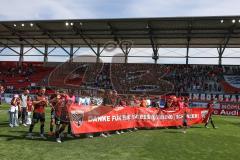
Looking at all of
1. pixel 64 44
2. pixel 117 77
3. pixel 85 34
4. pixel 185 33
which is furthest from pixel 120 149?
pixel 64 44

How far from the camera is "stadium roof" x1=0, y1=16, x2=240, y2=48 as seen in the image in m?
42.5

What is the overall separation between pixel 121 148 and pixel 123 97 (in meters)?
6.29

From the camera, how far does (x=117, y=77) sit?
15.5 meters

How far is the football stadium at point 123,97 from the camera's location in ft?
43.8

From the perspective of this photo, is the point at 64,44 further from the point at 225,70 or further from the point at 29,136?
the point at 29,136

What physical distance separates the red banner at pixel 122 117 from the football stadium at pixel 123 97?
5 centimetres

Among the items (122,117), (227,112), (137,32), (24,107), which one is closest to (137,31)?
(137,32)

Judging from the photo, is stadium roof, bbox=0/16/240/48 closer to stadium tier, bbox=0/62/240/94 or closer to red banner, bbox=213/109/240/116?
stadium tier, bbox=0/62/240/94

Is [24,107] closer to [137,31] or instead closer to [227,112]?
[137,31]

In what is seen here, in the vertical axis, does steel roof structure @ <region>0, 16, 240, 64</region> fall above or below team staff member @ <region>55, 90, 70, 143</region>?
above

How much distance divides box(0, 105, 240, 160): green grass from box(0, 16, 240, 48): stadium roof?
23365 millimetres

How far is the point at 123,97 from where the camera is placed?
2048cm

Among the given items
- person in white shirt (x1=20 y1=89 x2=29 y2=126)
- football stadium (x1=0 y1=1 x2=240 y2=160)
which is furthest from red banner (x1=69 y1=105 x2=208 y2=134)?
person in white shirt (x1=20 y1=89 x2=29 y2=126)

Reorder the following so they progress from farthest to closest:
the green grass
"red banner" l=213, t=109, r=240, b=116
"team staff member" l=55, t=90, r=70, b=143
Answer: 1. "red banner" l=213, t=109, r=240, b=116
2. "team staff member" l=55, t=90, r=70, b=143
3. the green grass
